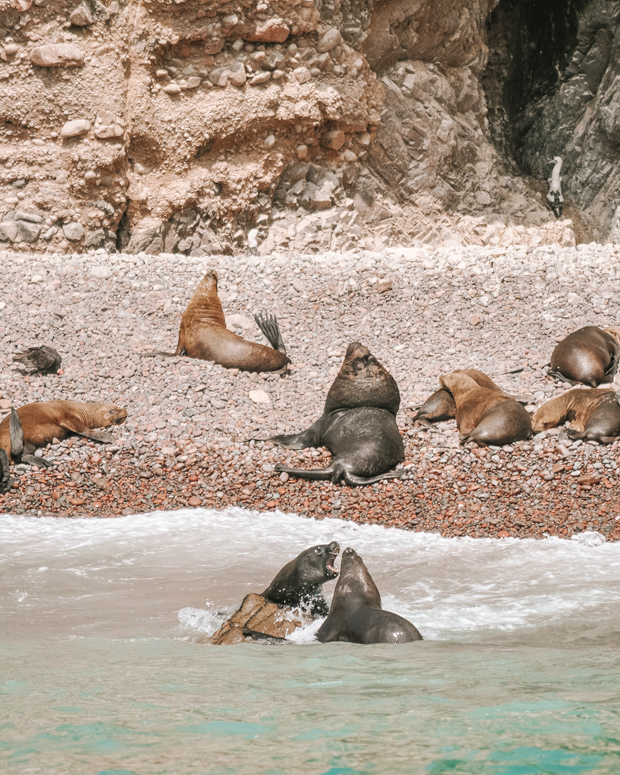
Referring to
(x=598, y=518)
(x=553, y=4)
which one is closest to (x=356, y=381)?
(x=598, y=518)

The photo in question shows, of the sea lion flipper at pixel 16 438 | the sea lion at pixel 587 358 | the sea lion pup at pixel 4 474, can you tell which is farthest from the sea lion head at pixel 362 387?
the sea lion pup at pixel 4 474

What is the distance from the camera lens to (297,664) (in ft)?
9.44

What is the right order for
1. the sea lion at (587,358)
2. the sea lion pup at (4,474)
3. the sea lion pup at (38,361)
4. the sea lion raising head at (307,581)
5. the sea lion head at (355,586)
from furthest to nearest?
the sea lion pup at (38,361) < the sea lion at (587,358) < the sea lion pup at (4,474) < the sea lion raising head at (307,581) < the sea lion head at (355,586)

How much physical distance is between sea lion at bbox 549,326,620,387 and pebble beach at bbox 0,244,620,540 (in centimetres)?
17

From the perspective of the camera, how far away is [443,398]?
751 centimetres

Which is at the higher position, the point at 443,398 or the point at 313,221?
the point at 313,221

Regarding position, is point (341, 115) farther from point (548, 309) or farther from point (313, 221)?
point (548, 309)

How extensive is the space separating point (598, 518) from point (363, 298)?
5.37 m

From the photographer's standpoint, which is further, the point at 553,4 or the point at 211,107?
the point at 553,4

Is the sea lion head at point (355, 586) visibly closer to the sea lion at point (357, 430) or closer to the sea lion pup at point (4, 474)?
the sea lion at point (357, 430)

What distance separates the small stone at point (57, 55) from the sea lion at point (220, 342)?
21.5ft

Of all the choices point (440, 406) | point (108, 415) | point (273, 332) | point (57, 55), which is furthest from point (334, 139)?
point (108, 415)

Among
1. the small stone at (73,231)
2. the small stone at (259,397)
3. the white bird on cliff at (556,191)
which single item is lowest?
the small stone at (259,397)

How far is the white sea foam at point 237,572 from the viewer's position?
3848 millimetres
